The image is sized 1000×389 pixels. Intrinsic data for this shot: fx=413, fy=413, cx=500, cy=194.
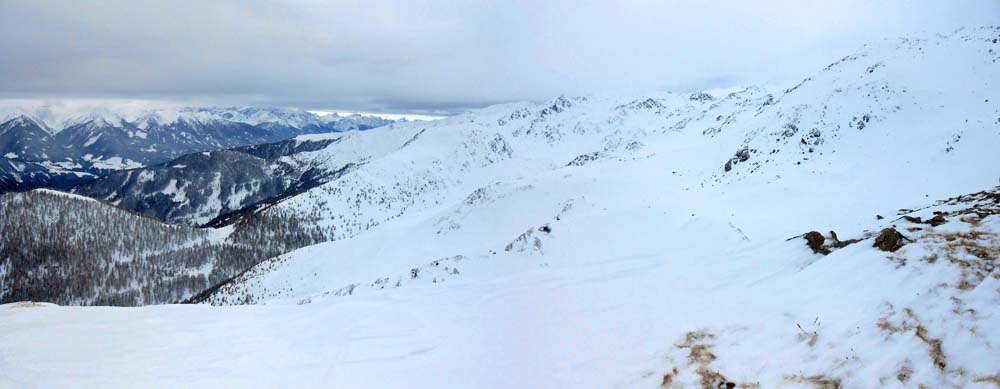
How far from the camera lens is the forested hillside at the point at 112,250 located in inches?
5999

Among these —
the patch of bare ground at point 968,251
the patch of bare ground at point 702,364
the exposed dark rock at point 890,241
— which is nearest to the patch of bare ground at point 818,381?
the patch of bare ground at point 702,364

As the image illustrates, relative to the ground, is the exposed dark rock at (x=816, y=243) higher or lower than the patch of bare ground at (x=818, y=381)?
higher

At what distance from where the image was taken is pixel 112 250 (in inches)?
6732

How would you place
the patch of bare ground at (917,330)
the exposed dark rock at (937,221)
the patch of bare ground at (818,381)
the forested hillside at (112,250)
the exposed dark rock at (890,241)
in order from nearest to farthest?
1. the patch of bare ground at (917,330)
2. the patch of bare ground at (818,381)
3. the exposed dark rock at (890,241)
4. the exposed dark rock at (937,221)
5. the forested hillside at (112,250)

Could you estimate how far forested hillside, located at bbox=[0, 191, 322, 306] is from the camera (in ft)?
500

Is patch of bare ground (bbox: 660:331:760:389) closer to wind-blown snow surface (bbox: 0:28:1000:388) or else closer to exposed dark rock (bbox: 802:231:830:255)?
wind-blown snow surface (bbox: 0:28:1000:388)

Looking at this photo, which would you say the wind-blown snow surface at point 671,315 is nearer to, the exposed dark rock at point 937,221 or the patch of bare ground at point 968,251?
the patch of bare ground at point 968,251

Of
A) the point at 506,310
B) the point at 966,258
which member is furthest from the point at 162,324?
the point at 966,258

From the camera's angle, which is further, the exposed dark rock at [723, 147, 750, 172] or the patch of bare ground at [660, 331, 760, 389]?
the exposed dark rock at [723, 147, 750, 172]

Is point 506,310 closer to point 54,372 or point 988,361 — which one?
point 988,361

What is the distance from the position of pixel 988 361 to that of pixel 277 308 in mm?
22556

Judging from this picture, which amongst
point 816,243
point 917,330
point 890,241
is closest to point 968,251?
point 890,241

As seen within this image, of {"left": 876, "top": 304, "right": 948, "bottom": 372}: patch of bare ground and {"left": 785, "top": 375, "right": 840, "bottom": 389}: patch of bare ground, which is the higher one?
{"left": 876, "top": 304, "right": 948, "bottom": 372}: patch of bare ground

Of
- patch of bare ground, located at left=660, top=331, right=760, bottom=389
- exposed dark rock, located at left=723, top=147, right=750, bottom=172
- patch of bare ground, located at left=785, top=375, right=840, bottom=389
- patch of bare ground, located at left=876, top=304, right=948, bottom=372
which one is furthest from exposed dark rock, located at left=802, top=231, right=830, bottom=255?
exposed dark rock, located at left=723, top=147, right=750, bottom=172
